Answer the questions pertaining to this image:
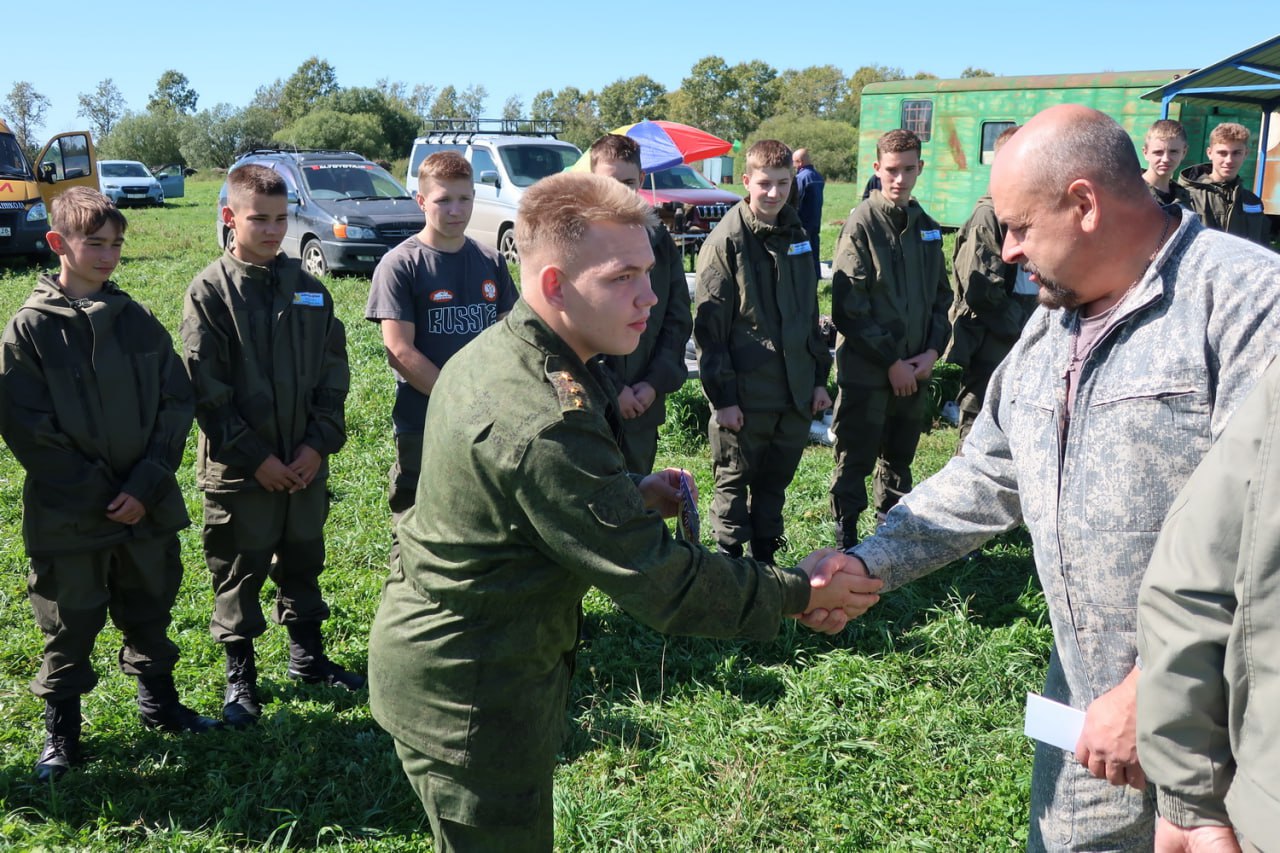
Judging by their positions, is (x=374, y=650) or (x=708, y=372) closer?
(x=374, y=650)

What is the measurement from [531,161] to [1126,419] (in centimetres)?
1581

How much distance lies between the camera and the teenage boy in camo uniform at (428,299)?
482 centimetres

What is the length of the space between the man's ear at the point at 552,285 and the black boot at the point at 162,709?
278cm

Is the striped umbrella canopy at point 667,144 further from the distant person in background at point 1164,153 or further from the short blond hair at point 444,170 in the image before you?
the short blond hair at point 444,170

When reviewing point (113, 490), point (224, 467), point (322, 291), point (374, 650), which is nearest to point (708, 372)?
point (322, 291)

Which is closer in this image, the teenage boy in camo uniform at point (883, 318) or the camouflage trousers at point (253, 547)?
the camouflage trousers at point (253, 547)

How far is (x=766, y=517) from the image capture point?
5898mm

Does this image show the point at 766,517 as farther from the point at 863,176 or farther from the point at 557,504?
the point at 863,176

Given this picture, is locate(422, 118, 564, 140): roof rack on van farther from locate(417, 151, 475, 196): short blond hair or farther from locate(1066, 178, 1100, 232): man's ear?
locate(1066, 178, 1100, 232): man's ear

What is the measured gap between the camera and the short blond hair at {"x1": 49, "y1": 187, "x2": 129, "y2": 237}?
3.85 meters

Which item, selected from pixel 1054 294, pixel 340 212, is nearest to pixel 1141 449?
pixel 1054 294

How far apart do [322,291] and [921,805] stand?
3.20 metres

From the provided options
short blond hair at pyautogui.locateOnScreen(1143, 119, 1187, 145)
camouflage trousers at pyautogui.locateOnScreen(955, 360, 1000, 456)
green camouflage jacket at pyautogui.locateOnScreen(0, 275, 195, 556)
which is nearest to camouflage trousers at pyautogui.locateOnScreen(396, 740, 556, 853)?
green camouflage jacket at pyautogui.locateOnScreen(0, 275, 195, 556)

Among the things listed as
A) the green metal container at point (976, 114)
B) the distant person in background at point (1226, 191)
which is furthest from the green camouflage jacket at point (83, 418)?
the green metal container at point (976, 114)
